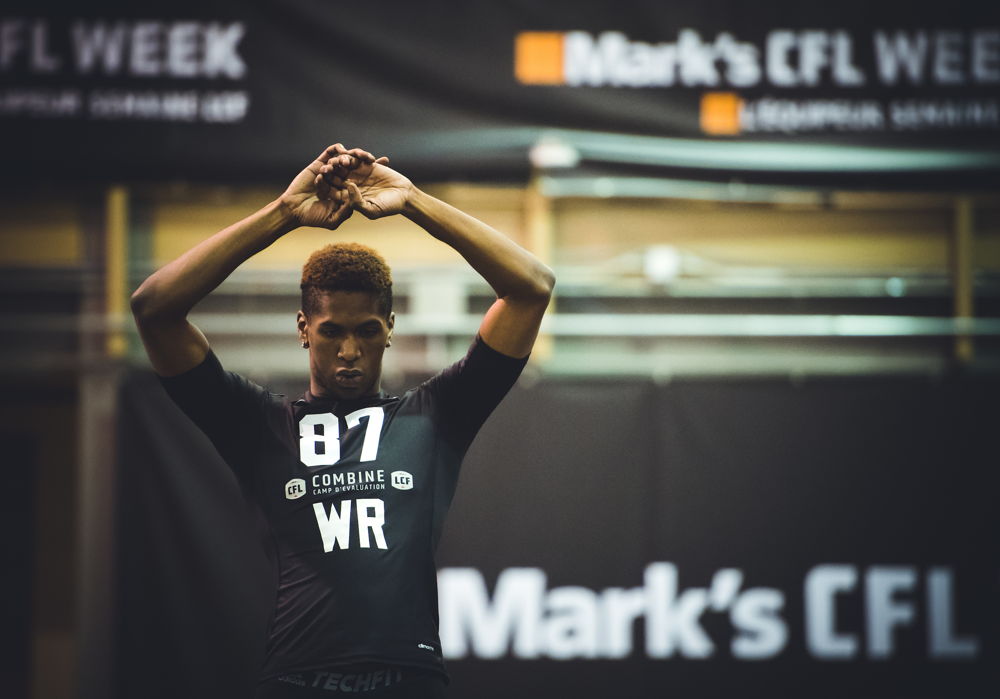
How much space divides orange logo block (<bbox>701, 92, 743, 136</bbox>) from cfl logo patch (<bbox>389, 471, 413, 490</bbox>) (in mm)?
3406

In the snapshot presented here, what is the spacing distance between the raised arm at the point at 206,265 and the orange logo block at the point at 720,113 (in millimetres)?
3249

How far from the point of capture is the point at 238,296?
17.7ft

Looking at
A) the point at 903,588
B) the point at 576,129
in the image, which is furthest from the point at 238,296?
the point at 903,588

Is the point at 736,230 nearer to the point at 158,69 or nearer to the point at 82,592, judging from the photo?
the point at 158,69

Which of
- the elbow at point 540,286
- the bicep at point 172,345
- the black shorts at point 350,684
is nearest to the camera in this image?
the black shorts at point 350,684

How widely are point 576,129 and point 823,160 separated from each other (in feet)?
4.15

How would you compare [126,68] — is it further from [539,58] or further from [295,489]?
[295,489]

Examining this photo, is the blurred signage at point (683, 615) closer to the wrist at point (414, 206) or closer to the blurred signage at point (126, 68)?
the blurred signage at point (126, 68)

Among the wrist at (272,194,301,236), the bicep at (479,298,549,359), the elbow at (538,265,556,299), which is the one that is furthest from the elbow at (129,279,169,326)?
the elbow at (538,265,556,299)

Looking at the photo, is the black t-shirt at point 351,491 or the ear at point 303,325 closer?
the black t-shirt at point 351,491

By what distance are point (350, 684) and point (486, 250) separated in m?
0.97

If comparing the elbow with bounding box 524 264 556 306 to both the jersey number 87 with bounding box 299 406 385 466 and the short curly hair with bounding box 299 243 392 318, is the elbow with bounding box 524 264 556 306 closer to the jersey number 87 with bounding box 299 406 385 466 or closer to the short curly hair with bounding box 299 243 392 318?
the short curly hair with bounding box 299 243 392 318

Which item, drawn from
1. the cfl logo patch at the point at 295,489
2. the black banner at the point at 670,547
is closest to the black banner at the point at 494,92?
the black banner at the point at 670,547

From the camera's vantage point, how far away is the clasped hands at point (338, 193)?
2.20 metres
